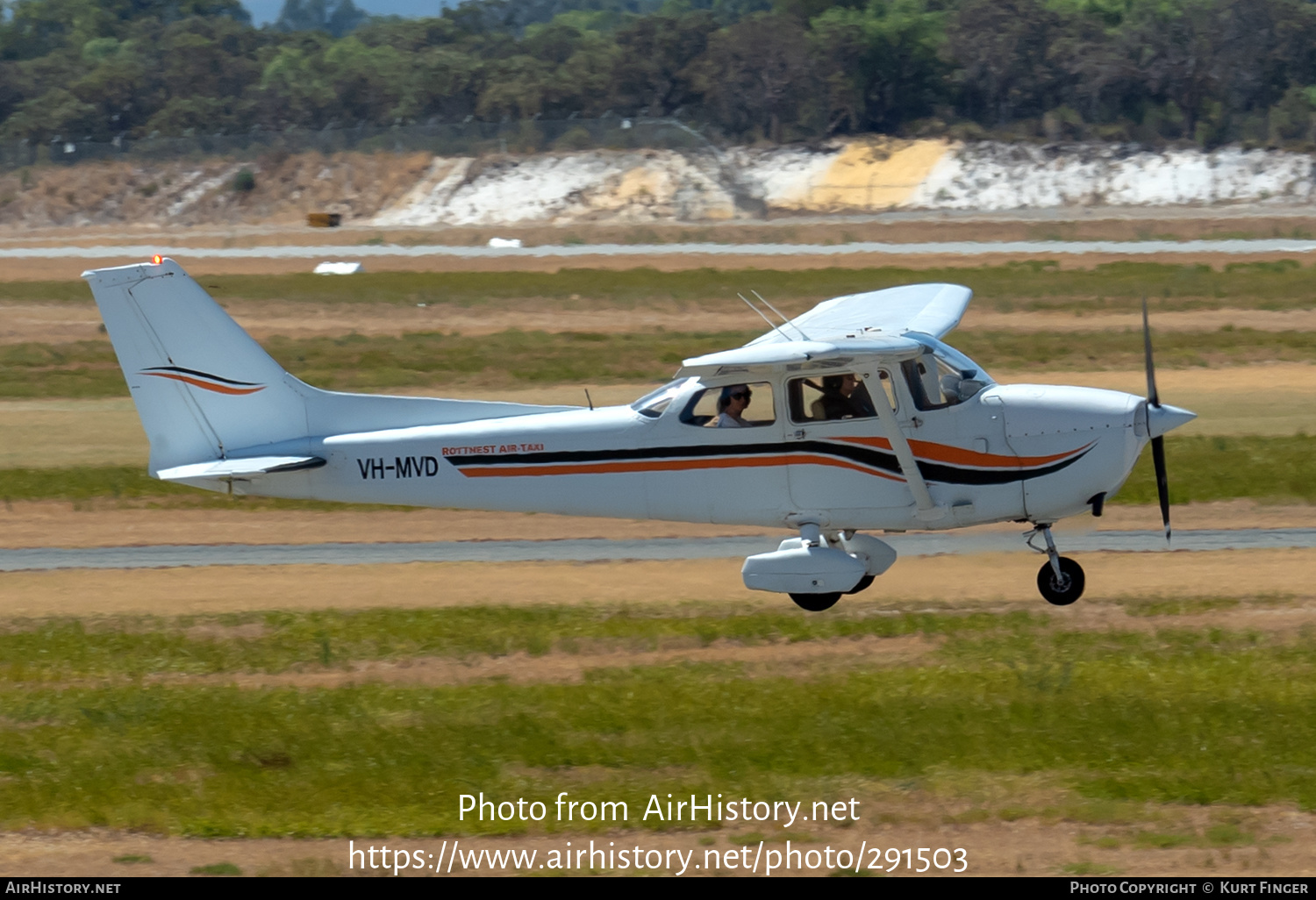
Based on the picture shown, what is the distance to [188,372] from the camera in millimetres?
13812

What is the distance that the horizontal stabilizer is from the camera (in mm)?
13688

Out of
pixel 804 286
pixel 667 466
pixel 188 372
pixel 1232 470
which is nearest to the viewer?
pixel 667 466

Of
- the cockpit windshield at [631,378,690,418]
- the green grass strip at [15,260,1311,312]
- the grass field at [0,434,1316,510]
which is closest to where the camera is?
the cockpit windshield at [631,378,690,418]

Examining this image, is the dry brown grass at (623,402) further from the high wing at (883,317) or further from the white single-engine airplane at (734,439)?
the white single-engine airplane at (734,439)

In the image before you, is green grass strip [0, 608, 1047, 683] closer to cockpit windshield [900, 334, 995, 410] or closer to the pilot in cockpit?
the pilot in cockpit

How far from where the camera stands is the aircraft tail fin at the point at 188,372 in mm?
13578

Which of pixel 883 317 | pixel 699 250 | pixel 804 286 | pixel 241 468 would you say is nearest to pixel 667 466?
pixel 883 317

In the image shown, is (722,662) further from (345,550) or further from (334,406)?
(345,550)

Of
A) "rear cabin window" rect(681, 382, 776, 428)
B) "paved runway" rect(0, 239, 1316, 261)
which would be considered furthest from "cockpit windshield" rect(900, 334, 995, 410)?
"paved runway" rect(0, 239, 1316, 261)

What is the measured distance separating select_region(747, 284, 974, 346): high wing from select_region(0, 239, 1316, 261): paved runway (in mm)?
28642

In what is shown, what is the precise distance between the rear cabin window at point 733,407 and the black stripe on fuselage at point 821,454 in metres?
0.20

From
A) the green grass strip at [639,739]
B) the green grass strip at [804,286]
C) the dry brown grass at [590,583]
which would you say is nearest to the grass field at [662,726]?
the green grass strip at [639,739]

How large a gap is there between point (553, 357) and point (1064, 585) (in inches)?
710

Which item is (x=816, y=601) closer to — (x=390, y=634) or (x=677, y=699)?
(x=677, y=699)
